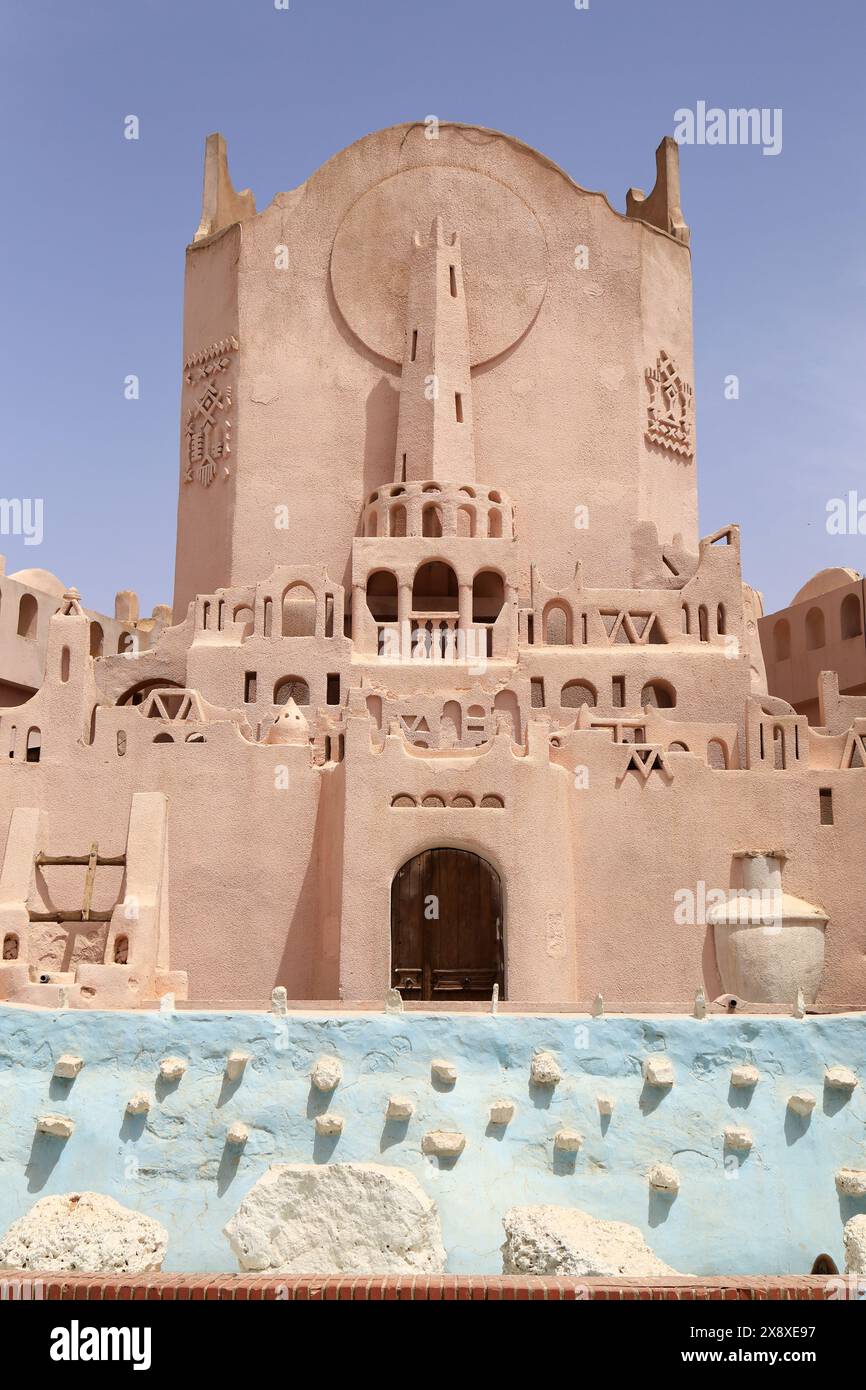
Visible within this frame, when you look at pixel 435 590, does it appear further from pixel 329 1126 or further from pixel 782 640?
pixel 329 1126

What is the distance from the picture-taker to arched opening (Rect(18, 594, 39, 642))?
96.4ft

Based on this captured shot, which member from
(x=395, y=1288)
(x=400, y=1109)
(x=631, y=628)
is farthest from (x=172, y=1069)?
(x=631, y=628)

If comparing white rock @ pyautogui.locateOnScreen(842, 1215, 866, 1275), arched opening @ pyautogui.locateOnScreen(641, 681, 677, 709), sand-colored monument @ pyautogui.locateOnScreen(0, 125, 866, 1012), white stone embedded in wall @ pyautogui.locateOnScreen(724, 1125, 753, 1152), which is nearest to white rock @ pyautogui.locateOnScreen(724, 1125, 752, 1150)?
white stone embedded in wall @ pyautogui.locateOnScreen(724, 1125, 753, 1152)

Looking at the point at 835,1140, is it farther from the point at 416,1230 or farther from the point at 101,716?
the point at 101,716

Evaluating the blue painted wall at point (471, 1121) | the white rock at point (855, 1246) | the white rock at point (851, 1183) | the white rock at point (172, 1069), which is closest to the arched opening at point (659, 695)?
the blue painted wall at point (471, 1121)

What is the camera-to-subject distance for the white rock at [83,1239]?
36.0 ft

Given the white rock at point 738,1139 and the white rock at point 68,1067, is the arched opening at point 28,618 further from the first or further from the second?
the white rock at point 738,1139

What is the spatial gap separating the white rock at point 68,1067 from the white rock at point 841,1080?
6.43m

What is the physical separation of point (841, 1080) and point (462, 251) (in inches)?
696

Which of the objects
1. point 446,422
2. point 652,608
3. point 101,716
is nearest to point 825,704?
point 652,608

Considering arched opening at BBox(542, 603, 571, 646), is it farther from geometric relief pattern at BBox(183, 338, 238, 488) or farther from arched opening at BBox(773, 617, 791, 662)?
arched opening at BBox(773, 617, 791, 662)

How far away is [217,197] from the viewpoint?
28625 mm

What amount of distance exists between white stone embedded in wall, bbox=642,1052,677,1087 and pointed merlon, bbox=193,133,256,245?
1960cm

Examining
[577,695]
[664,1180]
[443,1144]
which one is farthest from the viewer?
[577,695]
